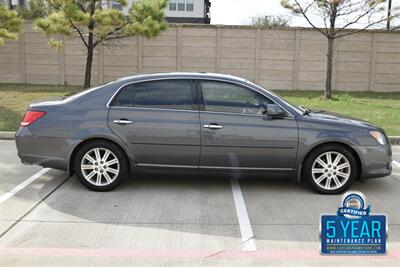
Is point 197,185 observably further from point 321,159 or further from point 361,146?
point 361,146

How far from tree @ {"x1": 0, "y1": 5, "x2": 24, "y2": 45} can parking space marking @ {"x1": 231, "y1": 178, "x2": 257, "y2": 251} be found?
11.2 meters

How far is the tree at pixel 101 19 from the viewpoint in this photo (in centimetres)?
1489

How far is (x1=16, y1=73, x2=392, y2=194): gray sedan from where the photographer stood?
5.80 metres

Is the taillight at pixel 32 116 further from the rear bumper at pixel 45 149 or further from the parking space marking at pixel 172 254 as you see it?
the parking space marking at pixel 172 254

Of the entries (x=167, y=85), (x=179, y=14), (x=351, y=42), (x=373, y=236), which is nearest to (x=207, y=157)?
(x=167, y=85)

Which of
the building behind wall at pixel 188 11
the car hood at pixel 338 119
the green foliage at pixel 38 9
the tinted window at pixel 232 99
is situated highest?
the building behind wall at pixel 188 11

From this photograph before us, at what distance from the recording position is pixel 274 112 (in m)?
5.79

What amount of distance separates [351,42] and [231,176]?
56.1 ft

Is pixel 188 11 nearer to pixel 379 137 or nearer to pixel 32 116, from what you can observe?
pixel 32 116

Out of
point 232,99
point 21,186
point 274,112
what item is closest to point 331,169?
point 274,112

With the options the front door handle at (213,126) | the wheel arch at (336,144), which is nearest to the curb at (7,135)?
the front door handle at (213,126)

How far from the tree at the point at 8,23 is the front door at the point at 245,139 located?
11.2 metres

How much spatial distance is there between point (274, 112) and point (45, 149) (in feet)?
9.13

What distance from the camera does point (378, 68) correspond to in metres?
21.4
